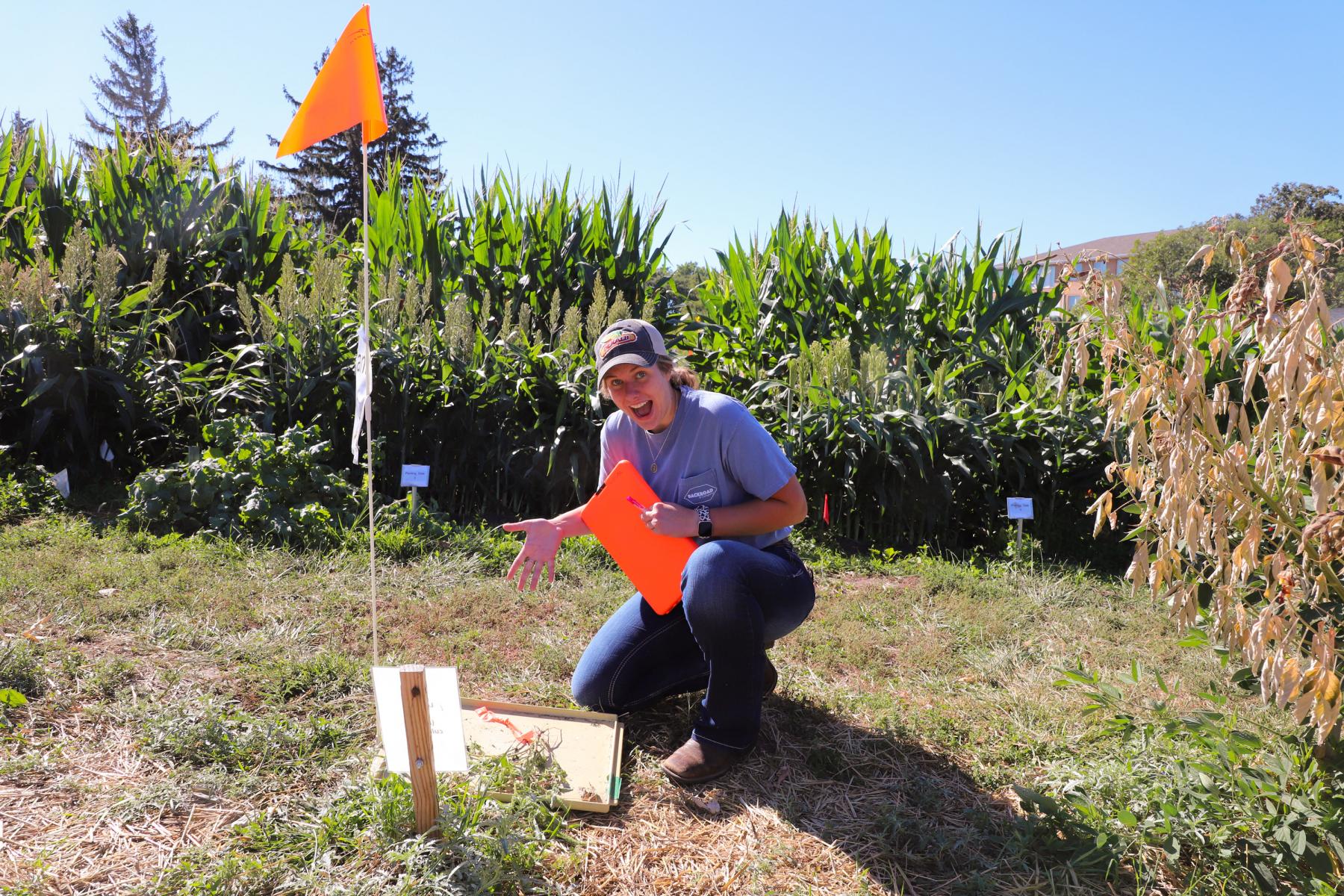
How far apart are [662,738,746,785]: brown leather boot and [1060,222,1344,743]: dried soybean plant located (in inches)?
45.4

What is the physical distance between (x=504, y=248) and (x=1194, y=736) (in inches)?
206

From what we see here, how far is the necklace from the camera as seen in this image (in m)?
2.62

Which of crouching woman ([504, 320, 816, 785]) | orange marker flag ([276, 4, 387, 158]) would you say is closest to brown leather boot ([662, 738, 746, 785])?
crouching woman ([504, 320, 816, 785])

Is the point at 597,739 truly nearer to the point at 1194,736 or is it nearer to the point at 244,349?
the point at 1194,736

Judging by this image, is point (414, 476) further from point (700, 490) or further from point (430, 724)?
point (430, 724)

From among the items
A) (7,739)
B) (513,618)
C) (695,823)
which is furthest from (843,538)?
(7,739)

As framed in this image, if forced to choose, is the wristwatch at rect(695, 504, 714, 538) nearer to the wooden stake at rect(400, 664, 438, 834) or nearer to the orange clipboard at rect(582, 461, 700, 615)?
the orange clipboard at rect(582, 461, 700, 615)

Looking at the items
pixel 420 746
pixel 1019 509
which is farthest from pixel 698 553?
pixel 1019 509

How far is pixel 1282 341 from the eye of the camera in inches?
58.2

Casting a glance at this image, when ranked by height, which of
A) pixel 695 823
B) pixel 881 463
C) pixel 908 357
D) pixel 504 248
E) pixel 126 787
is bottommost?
pixel 695 823

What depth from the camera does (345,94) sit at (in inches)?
84.2

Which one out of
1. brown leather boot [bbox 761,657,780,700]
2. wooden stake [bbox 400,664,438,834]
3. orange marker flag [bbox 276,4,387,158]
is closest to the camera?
wooden stake [bbox 400,664,438,834]

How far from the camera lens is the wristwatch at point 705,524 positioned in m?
2.46

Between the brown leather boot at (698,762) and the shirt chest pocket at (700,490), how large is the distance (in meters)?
0.66
